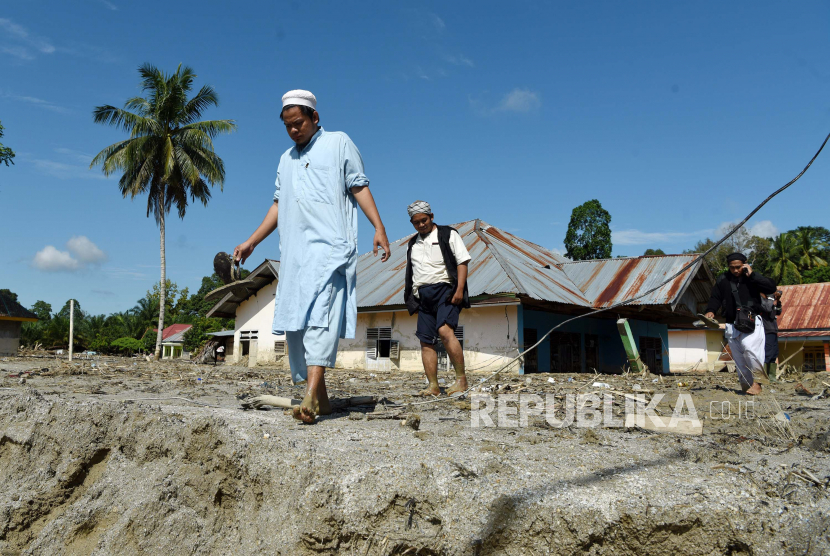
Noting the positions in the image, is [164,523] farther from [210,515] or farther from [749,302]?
[749,302]

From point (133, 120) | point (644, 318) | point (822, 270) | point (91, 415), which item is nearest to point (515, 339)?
point (644, 318)

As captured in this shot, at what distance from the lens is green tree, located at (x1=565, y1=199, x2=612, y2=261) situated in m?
32.9

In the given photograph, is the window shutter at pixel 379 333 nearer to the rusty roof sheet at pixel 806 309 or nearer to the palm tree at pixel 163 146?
the palm tree at pixel 163 146

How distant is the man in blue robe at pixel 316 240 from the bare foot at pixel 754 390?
392 cm

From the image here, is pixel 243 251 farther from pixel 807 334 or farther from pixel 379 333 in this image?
pixel 807 334

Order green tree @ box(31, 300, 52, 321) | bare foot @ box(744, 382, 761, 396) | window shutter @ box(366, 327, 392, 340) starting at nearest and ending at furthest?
bare foot @ box(744, 382, 761, 396), window shutter @ box(366, 327, 392, 340), green tree @ box(31, 300, 52, 321)

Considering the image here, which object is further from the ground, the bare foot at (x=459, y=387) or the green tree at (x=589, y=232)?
the green tree at (x=589, y=232)

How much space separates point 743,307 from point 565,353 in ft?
31.5

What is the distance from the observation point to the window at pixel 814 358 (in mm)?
25362

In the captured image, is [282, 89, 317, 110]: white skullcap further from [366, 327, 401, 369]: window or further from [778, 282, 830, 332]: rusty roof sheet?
[778, 282, 830, 332]: rusty roof sheet

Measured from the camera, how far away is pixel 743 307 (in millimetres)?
5500

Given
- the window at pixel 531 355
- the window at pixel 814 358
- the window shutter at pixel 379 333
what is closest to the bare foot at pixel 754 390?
the window at pixel 531 355

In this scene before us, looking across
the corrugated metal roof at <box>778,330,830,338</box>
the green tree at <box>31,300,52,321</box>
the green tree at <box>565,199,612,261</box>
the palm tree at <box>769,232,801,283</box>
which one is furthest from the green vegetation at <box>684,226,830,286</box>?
the green tree at <box>31,300,52,321</box>

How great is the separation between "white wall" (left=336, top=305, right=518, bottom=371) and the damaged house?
25 millimetres
